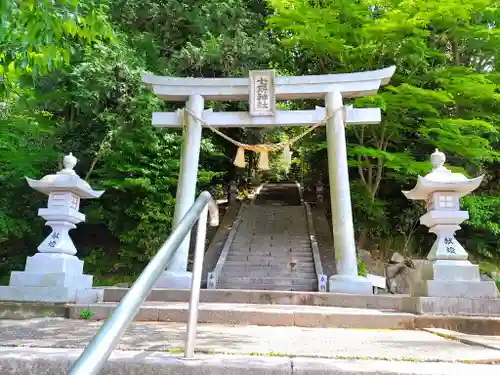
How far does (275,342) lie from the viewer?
10.9 feet

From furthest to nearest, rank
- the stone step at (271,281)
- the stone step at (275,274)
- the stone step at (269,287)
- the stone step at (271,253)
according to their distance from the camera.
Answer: the stone step at (271,253) < the stone step at (275,274) < the stone step at (271,281) < the stone step at (269,287)

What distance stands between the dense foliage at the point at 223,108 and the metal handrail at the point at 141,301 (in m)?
7.81

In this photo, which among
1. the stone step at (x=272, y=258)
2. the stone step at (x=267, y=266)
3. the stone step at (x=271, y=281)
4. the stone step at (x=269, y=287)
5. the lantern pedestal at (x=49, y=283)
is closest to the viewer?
the lantern pedestal at (x=49, y=283)

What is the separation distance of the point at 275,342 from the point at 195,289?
1.21 metres

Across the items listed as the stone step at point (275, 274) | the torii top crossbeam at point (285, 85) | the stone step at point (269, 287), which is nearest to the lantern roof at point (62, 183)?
the torii top crossbeam at point (285, 85)

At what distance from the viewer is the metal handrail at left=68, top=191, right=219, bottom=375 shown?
1.16 m

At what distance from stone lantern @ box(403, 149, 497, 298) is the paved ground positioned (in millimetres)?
1160

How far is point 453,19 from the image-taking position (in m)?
10.6

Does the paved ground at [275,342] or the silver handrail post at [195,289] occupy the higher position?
the silver handrail post at [195,289]

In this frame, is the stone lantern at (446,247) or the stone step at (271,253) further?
the stone step at (271,253)

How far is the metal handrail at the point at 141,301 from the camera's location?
1.16 m

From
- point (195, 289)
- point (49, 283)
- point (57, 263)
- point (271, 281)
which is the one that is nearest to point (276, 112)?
point (271, 281)

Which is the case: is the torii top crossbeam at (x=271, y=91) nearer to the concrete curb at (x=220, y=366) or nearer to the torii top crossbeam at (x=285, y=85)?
the torii top crossbeam at (x=285, y=85)

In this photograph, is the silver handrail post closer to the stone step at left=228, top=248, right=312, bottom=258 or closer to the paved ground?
the paved ground
